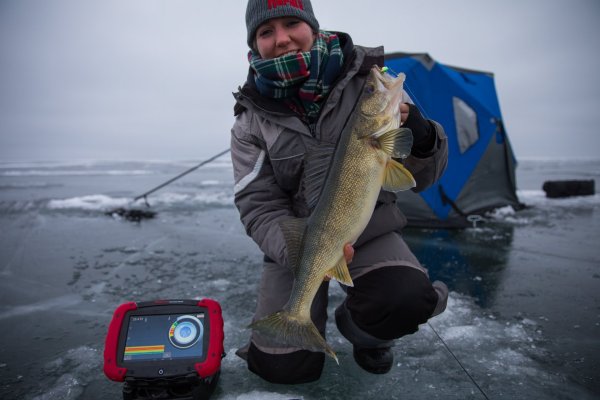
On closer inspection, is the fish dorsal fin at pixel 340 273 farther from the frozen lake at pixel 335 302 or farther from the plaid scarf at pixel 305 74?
the plaid scarf at pixel 305 74

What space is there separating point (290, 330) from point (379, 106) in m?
1.36

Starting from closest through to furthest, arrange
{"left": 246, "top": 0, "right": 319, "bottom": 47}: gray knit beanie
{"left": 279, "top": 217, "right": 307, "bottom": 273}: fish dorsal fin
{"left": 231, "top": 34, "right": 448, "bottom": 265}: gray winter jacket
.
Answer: {"left": 279, "top": 217, "right": 307, "bottom": 273}: fish dorsal fin
{"left": 231, "top": 34, "right": 448, "bottom": 265}: gray winter jacket
{"left": 246, "top": 0, "right": 319, "bottom": 47}: gray knit beanie

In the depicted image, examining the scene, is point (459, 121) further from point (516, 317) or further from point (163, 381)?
point (163, 381)

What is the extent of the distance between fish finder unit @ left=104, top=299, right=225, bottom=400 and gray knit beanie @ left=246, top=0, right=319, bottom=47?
1997 millimetres

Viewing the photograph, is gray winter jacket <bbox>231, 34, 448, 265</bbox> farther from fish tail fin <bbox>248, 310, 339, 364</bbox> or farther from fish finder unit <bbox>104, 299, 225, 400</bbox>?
fish finder unit <bbox>104, 299, 225, 400</bbox>

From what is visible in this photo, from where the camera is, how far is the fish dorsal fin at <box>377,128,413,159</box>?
6.48 feet

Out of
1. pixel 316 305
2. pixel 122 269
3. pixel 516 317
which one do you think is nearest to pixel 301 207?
pixel 316 305

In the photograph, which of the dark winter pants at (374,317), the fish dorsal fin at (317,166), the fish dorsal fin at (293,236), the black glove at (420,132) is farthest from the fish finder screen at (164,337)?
the black glove at (420,132)

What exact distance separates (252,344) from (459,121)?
5.27m

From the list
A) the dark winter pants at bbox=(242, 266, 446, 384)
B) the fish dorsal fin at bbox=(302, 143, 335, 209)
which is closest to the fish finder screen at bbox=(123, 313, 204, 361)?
the dark winter pants at bbox=(242, 266, 446, 384)

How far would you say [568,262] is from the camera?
166 inches

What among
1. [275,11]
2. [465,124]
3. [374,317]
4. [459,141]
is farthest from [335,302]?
[465,124]

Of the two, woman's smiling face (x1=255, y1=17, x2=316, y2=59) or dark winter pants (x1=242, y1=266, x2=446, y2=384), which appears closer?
dark winter pants (x1=242, y1=266, x2=446, y2=384)

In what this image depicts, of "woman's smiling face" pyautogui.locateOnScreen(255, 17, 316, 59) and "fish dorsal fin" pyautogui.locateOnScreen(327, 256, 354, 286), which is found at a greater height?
"woman's smiling face" pyautogui.locateOnScreen(255, 17, 316, 59)
